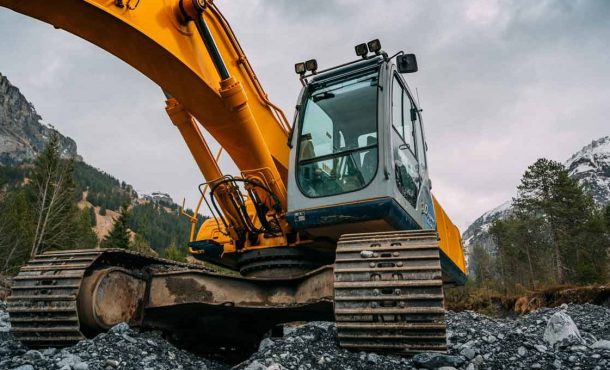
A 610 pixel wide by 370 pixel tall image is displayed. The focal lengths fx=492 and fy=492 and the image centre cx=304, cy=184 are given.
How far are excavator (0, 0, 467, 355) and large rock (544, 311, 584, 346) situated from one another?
1490 millimetres

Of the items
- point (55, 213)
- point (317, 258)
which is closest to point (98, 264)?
point (317, 258)

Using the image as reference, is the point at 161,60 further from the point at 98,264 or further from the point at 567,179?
the point at 567,179

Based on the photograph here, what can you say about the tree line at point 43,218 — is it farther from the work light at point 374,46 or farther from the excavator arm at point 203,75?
the work light at point 374,46

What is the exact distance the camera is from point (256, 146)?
197 inches

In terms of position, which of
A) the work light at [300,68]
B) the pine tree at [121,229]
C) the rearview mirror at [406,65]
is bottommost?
the rearview mirror at [406,65]

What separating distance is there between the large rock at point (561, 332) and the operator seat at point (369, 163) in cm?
207

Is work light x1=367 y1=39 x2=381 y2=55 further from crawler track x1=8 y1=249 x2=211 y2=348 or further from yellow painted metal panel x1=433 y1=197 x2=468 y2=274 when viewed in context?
crawler track x1=8 y1=249 x2=211 y2=348

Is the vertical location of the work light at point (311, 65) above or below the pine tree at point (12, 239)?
below

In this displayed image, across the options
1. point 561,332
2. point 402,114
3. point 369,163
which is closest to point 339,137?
point 369,163

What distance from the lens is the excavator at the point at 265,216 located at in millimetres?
3340

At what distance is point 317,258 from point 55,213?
28626mm

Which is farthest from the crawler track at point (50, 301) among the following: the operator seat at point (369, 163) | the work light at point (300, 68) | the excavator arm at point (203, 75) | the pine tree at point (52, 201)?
the pine tree at point (52, 201)

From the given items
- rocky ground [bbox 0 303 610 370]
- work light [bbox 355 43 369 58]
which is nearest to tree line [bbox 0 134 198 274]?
work light [bbox 355 43 369 58]

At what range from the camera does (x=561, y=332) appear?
430 cm
